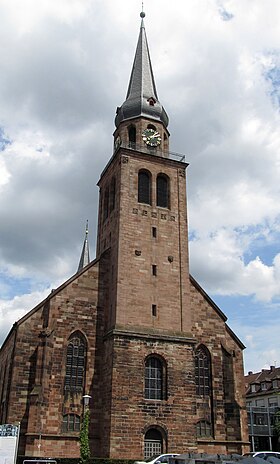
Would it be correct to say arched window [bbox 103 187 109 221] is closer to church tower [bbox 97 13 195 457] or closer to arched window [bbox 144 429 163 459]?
church tower [bbox 97 13 195 457]

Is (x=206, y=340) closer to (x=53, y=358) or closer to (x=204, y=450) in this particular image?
(x=204, y=450)

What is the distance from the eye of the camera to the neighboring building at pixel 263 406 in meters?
54.2

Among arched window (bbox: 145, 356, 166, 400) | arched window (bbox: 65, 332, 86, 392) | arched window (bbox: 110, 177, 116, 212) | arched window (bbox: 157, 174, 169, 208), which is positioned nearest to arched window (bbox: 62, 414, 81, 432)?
arched window (bbox: 65, 332, 86, 392)

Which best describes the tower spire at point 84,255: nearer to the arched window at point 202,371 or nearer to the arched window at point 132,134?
the arched window at point 132,134

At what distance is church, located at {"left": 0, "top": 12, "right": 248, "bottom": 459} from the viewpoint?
28281 mm

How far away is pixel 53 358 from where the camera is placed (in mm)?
29656

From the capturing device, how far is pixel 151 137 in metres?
38.3

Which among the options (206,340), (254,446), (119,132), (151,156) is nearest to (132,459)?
(206,340)

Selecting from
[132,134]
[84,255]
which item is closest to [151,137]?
[132,134]

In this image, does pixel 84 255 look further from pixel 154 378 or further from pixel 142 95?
pixel 154 378

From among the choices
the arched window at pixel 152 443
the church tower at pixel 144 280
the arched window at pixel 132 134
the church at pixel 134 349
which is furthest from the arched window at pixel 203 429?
the arched window at pixel 132 134

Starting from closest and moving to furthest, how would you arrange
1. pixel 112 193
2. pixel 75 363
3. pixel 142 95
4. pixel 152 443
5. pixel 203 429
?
pixel 152 443 → pixel 75 363 → pixel 203 429 → pixel 112 193 → pixel 142 95

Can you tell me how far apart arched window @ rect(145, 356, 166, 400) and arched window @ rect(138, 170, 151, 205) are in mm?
11495

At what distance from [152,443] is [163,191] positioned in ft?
58.0
